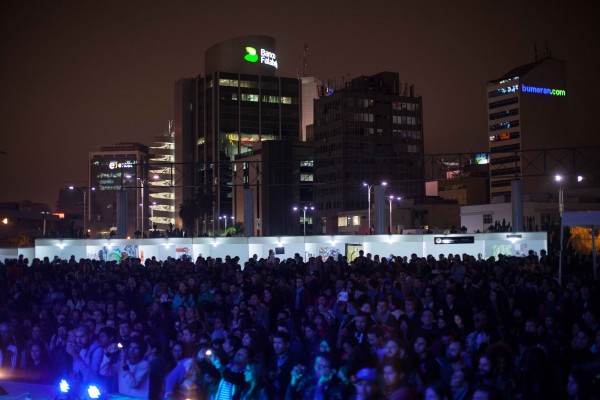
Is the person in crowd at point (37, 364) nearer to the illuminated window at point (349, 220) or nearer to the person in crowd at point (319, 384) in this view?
the person in crowd at point (319, 384)

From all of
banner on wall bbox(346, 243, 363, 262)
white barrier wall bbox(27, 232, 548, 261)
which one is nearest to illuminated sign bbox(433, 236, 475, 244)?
white barrier wall bbox(27, 232, 548, 261)

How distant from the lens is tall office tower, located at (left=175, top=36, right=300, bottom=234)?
135000mm

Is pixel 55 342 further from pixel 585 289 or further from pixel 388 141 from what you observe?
pixel 388 141

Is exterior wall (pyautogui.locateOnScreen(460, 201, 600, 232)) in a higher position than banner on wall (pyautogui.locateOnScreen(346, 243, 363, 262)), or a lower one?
higher

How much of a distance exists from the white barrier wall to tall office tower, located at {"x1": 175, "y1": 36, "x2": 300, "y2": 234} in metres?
101

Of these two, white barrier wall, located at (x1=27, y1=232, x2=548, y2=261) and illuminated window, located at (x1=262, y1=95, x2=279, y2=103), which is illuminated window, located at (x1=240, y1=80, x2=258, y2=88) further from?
white barrier wall, located at (x1=27, y1=232, x2=548, y2=261)

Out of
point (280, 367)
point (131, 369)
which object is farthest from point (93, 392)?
point (280, 367)

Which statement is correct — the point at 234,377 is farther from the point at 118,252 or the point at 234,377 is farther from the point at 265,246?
the point at 118,252

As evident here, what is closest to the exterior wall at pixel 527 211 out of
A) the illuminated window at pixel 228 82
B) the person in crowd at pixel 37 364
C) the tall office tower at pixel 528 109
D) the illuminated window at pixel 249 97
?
the person in crowd at pixel 37 364

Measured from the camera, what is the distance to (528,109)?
441ft

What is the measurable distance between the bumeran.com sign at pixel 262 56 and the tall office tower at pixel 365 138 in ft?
89.0

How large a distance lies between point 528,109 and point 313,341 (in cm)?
13485

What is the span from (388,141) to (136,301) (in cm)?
10875

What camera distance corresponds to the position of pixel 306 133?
451 ft
